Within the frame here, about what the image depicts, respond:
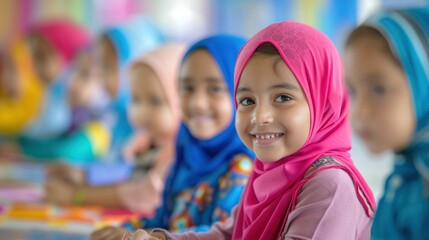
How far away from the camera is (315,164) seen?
1.33m

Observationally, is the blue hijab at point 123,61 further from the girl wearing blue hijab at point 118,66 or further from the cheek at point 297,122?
the cheek at point 297,122

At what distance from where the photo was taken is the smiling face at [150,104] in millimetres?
2400

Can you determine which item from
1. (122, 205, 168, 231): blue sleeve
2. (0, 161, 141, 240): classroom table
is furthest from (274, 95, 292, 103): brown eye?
(0, 161, 141, 240): classroom table

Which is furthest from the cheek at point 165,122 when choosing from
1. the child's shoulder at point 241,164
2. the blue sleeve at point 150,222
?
the child's shoulder at point 241,164

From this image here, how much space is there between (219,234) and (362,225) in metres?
0.35

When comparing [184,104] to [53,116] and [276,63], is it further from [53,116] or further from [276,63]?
[53,116]

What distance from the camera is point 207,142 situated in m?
1.91

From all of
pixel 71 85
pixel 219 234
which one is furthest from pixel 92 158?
pixel 219 234

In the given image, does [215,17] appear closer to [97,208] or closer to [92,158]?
[92,158]

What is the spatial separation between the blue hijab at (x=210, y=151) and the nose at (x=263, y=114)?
0.51 metres

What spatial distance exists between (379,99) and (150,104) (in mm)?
1243

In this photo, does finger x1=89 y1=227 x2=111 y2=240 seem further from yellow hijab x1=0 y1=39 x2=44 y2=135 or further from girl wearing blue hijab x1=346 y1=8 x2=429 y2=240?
yellow hijab x1=0 y1=39 x2=44 y2=135

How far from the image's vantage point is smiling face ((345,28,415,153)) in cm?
125

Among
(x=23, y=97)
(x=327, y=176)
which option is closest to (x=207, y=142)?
(x=327, y=176)
